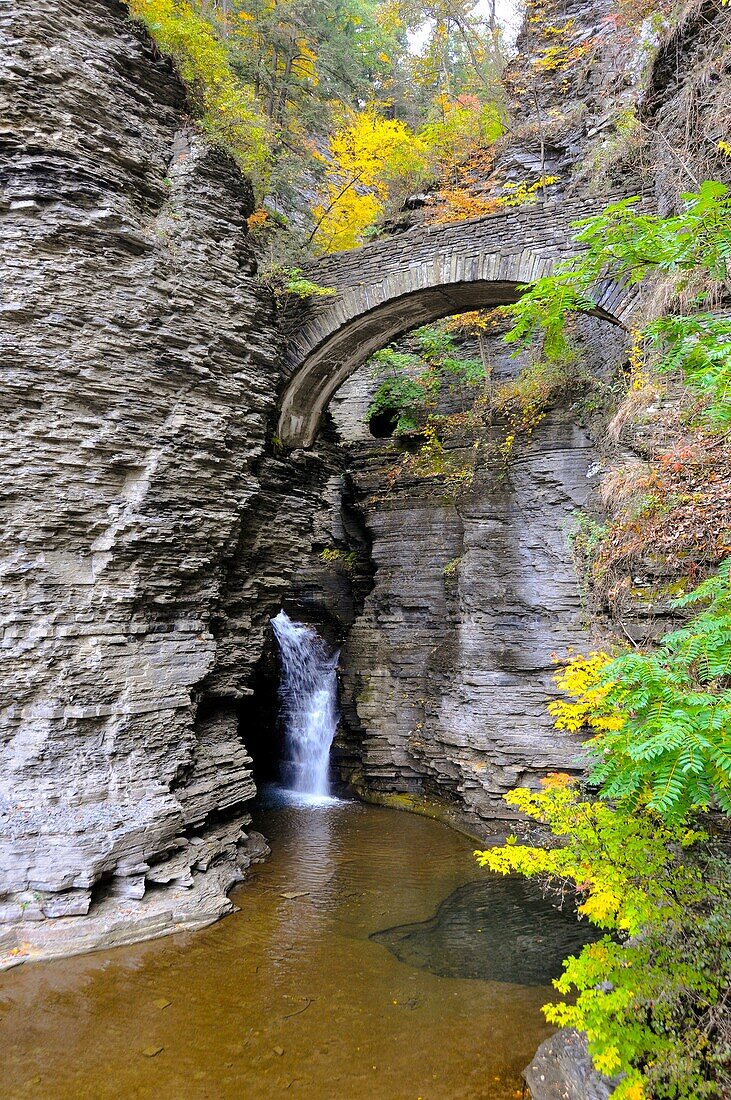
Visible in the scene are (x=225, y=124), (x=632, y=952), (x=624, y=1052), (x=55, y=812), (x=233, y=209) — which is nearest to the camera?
(x=624, y=1052)

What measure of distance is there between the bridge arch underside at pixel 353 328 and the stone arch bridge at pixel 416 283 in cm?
2

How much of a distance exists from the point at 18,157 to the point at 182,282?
88.9 inches

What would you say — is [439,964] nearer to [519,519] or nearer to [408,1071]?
[408,1071]

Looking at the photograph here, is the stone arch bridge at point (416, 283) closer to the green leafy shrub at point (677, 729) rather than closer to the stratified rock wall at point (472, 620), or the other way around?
the stratified rock wall at point (472, 620)

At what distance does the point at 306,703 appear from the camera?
13953 mm

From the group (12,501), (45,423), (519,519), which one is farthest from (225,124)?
(519,519)

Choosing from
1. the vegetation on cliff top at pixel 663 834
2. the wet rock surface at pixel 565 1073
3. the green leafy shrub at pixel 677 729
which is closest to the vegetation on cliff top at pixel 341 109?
the vegetation on cliff top at pixel 663 834

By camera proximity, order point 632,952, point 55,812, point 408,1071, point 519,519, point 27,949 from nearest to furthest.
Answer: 1. point 632,952
2. point 408,1071
3. point 27,949
4. point 55,812
5. point 519,519

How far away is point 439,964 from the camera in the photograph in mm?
6066

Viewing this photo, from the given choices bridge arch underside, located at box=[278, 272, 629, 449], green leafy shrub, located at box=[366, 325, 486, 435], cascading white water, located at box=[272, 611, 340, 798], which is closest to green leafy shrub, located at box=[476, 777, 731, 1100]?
bridge arch underside, located at box=[278, 272, 629, 449]

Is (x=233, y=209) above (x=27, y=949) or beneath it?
above

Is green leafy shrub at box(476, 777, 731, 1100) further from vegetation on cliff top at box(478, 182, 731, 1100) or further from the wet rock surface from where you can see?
the wet rock surface

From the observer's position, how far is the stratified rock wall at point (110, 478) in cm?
691

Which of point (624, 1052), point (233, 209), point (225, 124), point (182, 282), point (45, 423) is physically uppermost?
point (225, 124)
